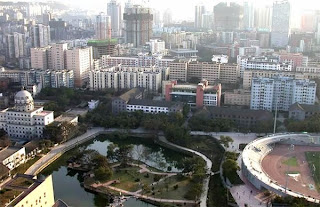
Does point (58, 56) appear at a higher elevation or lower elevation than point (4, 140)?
higher

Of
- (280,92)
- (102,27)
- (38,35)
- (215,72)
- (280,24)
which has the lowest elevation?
(280,92)

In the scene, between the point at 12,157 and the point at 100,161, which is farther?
the point at 12,157

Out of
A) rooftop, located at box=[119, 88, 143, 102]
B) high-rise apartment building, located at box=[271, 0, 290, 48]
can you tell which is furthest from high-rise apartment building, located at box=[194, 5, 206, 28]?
rooftop, located at box=[119, 88, 143, 102]

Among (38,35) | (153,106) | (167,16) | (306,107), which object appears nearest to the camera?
(306,107)

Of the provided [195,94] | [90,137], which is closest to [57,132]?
[90,137]

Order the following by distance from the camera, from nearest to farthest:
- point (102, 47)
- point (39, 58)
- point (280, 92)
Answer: point (280, 92)
point (39, 58)
point (102, 47)

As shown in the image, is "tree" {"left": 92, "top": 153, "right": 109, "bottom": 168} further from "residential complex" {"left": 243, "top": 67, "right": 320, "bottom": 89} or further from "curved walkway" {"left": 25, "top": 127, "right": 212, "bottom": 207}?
"residential complex" {"left": 243, "top": 67, "right": 320, "bottom": 89}

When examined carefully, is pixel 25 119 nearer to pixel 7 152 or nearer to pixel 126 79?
pixel 7 152
